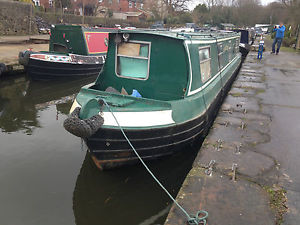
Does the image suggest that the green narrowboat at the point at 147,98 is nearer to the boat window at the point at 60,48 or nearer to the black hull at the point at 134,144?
the black hull at the point at 134,144

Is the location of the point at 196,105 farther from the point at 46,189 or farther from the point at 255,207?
the point at 46,189

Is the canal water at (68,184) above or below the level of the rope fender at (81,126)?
below

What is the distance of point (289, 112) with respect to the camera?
19.6ft

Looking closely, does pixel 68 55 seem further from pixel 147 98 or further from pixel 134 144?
pixel 134 144

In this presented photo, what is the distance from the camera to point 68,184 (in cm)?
438

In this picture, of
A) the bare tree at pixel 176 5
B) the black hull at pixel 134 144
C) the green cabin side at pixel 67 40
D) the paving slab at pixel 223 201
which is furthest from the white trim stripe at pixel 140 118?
the bare tree at pixel 176 5

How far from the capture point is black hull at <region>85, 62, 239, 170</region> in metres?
3.85

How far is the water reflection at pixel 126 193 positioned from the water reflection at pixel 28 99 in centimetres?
272

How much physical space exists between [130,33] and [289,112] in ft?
13.1

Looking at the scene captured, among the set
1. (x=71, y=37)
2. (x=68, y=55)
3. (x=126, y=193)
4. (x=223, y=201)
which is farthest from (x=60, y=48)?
(x=223, y=201)

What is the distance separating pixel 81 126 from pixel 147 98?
78.4 inches

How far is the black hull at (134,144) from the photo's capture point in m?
3.85

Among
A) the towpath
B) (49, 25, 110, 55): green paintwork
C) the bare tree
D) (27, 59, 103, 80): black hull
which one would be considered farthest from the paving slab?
the bare tree

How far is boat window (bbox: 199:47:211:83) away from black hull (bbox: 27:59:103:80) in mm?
6762
